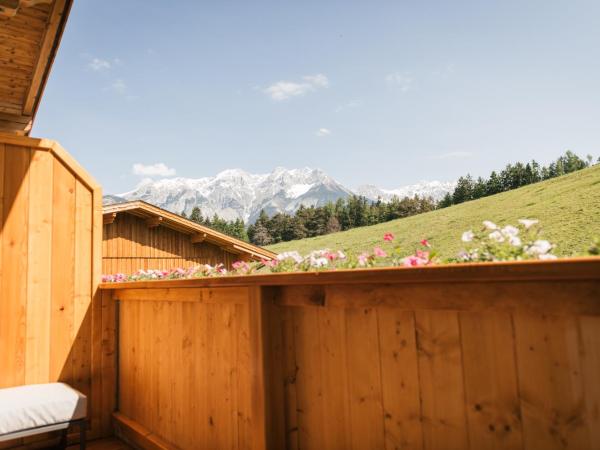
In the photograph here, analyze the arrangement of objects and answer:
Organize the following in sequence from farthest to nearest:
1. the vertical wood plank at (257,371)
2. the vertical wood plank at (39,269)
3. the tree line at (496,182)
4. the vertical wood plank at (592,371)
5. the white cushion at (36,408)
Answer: the tree line at (496,182)
the vertical wood plank at (39,269)
the white cushion at (36,408)
the vertical wood plank at (257,371)
the vertical wood plank at (592,371)

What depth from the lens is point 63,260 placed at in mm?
3586

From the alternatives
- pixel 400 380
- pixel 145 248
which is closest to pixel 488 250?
pixel 400 380

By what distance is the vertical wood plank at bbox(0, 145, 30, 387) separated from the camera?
326 centimetres

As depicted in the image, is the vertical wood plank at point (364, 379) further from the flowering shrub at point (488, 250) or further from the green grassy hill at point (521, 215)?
the green grassy hill at point (521, 215)

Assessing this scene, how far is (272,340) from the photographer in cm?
193

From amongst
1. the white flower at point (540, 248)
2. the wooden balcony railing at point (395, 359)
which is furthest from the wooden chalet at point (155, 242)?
the white flower at point (540, 248)

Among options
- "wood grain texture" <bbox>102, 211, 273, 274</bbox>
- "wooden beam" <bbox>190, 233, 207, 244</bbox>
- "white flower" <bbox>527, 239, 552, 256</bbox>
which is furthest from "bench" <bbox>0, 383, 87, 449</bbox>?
"wooden beam" <bbox>190, 233, 207, 244</bbox>

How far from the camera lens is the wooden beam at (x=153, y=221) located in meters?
10.8

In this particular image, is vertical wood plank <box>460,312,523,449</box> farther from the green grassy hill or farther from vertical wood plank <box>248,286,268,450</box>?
the green grassy hill

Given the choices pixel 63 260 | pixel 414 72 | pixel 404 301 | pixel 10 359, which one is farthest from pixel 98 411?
pixel 414 72

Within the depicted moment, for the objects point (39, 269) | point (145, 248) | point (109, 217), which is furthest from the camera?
point (145, 248)

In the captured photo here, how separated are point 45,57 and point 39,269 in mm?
1745

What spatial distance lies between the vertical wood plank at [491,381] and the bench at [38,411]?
8.52 feet

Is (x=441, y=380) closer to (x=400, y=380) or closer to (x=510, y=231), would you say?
(x=400, y=380)
